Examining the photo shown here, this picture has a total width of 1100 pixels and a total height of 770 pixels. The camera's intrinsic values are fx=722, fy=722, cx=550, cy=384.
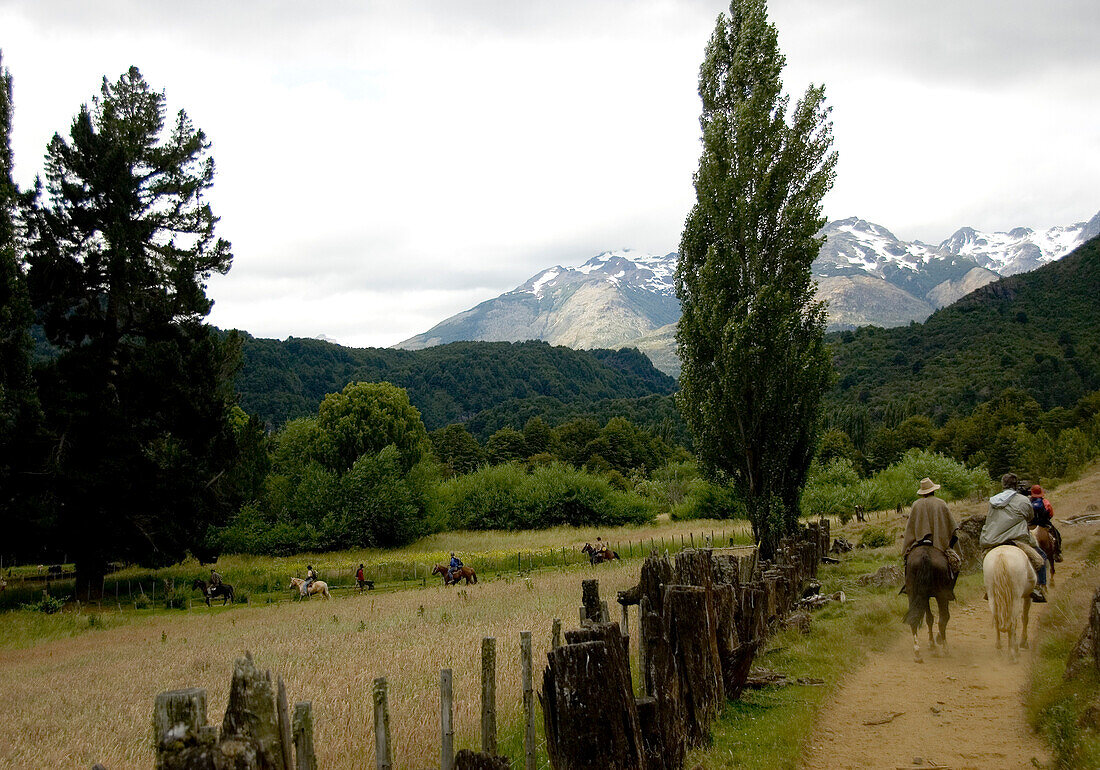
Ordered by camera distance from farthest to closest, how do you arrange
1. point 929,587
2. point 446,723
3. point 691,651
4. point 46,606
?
point 46,606 → point 929,587 → point 691,651 → point 446,723

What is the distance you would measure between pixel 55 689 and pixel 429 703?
8.40 metres

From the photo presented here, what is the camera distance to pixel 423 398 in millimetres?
189000

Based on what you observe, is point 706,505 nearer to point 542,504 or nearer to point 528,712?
point 542,504

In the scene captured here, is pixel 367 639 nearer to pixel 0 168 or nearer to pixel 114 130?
pixel 0 168

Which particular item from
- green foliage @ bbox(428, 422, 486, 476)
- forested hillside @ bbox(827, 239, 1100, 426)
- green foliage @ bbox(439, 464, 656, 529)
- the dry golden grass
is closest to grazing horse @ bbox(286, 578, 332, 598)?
the dry golden grass

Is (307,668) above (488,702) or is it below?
below

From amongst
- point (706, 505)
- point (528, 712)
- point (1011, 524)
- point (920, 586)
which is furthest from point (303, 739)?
point (706, 505)

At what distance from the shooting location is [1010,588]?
10141mm

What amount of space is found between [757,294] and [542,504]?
122ft

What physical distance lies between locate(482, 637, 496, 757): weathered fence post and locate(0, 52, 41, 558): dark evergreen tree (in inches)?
773

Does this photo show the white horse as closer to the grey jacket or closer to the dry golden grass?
the grey jacket

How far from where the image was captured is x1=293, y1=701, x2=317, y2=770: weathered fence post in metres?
4.96

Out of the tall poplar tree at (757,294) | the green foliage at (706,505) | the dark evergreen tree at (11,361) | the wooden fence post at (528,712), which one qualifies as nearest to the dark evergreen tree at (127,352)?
the dark evergreen tree at (11,361)

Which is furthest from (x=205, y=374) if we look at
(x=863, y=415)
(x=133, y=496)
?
(x=863, y=415)
